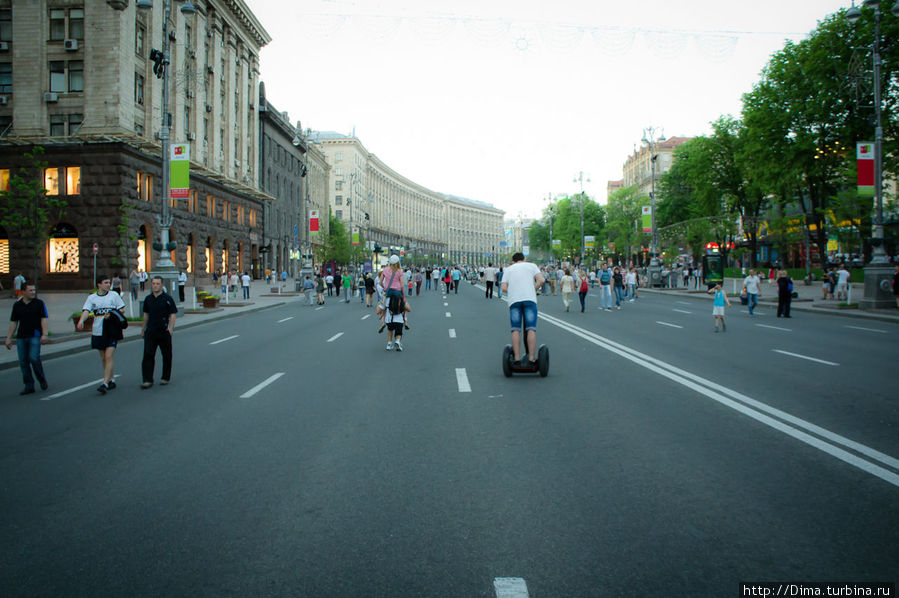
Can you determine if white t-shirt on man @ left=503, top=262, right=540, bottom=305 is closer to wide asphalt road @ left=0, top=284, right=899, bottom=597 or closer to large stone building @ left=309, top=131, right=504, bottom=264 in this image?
wide asphalt road @ left=0, top=284, right=899, bottom=597

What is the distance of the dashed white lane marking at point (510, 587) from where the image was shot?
3238mm

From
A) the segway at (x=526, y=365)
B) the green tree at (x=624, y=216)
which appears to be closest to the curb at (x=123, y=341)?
the segway at (x=526, y=365)

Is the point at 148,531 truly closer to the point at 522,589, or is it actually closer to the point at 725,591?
the point at 522,589

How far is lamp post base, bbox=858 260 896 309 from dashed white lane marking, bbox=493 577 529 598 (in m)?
27.2

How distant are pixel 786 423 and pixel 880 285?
23125 millimetres

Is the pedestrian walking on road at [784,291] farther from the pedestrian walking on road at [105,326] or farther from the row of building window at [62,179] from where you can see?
the row of building window at [62,179]

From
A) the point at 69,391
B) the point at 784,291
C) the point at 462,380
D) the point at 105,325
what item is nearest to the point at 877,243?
the point at 784,291

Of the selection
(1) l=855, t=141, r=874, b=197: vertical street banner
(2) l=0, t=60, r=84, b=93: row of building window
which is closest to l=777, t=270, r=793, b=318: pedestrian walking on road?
(1) l=855, t=141, r=874, b=197: vertical street banner

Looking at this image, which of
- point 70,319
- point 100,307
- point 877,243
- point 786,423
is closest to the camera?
point 786,423

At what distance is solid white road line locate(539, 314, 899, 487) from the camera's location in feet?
17.2

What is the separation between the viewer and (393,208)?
476 feet

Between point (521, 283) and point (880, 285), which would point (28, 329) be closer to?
point (521, 283)

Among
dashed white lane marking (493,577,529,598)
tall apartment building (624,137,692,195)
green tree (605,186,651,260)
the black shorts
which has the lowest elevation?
dashed white lane marking (493,577,529,598)

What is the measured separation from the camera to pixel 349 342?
15.8m
